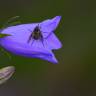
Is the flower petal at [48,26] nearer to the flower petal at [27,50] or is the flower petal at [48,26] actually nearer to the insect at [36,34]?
the insect at [36,34]

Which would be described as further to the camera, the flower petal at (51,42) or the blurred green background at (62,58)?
the blurred green background at (62,58)

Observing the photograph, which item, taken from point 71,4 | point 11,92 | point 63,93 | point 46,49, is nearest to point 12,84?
point 11,92

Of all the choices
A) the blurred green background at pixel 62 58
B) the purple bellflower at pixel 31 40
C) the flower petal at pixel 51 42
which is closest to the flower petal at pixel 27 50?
the purple bellflower at pixel 31 40

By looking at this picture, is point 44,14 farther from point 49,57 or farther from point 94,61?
point 49,57

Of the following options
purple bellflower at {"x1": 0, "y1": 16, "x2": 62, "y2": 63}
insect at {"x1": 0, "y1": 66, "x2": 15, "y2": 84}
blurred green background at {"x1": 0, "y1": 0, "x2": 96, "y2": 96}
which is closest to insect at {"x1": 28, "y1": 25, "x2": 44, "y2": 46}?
purple bellflower at {"x1": 0, "y1": 16, "x2": 62, "y2": 63}

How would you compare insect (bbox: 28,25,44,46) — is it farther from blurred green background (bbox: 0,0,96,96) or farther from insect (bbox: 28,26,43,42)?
blurred green background (bbox: 0,0,96,96)
